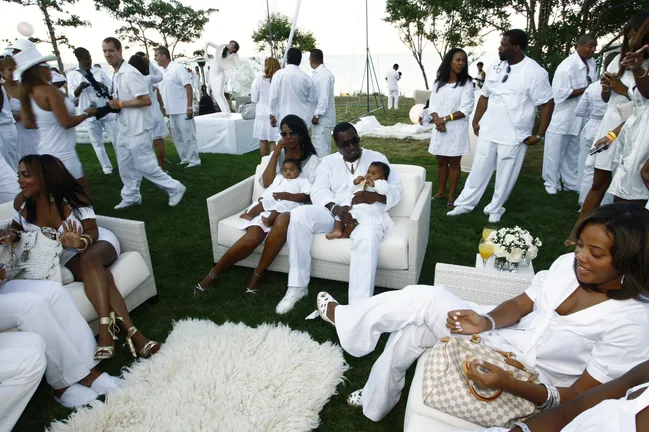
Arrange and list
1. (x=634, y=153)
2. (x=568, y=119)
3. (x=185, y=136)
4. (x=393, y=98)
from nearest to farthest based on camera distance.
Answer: (x=634, y=153) < (x=568, y=119) < (x=185, y=136) < (x=393, y=98)

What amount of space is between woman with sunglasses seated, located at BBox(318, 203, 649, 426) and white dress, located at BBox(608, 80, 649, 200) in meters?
1.73

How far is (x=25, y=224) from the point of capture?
2664 mm

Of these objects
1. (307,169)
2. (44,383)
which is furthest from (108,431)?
(307,169)

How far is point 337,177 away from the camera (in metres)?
3.44

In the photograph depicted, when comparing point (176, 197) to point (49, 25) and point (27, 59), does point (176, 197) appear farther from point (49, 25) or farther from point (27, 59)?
point (49, 25)

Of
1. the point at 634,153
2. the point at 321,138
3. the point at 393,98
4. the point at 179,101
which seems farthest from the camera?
the point at 393,98

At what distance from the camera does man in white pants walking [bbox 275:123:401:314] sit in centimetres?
288

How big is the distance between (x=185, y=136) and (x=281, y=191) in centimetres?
408

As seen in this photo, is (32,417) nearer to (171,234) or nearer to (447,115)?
(171,234)

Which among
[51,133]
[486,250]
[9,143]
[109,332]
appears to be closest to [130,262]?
[109,332]

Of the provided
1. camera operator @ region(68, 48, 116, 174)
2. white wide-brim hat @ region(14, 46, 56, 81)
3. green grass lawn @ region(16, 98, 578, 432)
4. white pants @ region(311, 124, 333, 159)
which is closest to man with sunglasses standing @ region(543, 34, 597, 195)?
green grass lawn @ region(16, 98, 578, 432)

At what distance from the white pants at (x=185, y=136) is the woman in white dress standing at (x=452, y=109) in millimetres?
3981

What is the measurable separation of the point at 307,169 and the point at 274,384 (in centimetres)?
191

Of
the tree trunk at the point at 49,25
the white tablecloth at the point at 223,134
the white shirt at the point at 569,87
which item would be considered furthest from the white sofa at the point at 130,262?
the tree trunk at the point at 49,25
